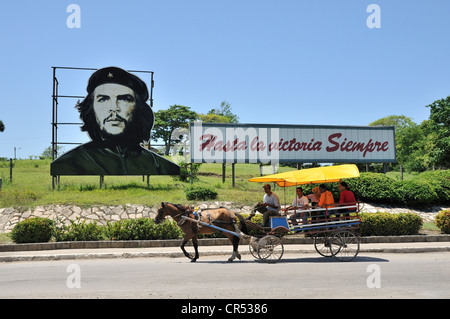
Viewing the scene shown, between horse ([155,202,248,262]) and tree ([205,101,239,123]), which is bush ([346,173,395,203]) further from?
tree ([205,101,239,123])

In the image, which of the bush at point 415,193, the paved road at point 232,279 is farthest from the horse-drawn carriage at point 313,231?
the bush at point 415,193

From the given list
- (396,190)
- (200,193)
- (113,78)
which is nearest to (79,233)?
(200,193)

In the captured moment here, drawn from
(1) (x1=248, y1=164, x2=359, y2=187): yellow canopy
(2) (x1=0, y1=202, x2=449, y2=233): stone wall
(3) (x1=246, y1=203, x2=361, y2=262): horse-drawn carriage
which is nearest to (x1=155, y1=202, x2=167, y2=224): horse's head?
(3) (x1=246, y1=203, x2=361, y2=262): horse-drawn carriage

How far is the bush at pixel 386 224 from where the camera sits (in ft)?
61.2

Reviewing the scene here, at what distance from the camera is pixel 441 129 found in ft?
148

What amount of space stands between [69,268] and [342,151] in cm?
2454

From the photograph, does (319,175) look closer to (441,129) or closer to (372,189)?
(372,189)

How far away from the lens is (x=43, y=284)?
9648mm

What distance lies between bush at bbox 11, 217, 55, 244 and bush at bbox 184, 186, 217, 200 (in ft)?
30.4

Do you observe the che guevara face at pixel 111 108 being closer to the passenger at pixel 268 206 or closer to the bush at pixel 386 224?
the bush at pixel 386 224

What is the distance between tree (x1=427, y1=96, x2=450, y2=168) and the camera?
43875 millimetres
